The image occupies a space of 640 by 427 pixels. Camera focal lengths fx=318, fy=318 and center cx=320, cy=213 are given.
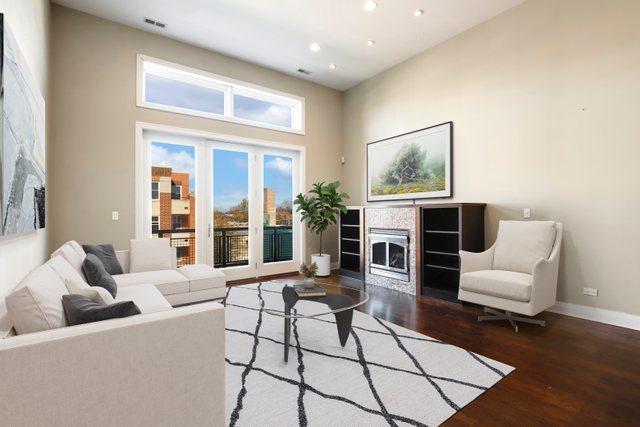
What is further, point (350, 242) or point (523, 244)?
point (350, 242)

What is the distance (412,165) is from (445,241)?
132 cm

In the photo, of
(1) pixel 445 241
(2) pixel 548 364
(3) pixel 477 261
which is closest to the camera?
(2) pixel 548 364

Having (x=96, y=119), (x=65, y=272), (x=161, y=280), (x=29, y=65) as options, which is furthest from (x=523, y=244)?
(x=96, y=119)

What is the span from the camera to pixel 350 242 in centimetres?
589

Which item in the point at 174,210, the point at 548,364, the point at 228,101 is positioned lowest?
the point at 548,364

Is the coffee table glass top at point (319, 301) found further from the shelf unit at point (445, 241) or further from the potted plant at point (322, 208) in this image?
the potted plant at point (322, 208)

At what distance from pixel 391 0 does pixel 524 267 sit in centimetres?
338

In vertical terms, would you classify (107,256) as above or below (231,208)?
below

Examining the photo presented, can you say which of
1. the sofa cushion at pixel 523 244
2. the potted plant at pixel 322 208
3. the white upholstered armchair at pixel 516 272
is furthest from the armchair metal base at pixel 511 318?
the potted plant at pixel 322 208

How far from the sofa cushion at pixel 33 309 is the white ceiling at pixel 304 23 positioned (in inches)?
146

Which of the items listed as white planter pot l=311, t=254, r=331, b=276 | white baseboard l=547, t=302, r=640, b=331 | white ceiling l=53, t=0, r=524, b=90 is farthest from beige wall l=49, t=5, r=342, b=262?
white baseboard l=547, t=302, r=640, b=331

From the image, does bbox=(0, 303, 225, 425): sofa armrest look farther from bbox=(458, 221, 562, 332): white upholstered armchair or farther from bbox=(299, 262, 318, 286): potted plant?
bbox=(458, 221, 562, 332): white upholstered armchair

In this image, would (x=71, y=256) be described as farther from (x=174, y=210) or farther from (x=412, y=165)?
(x=412, y=165)

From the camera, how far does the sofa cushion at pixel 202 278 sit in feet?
11.9
